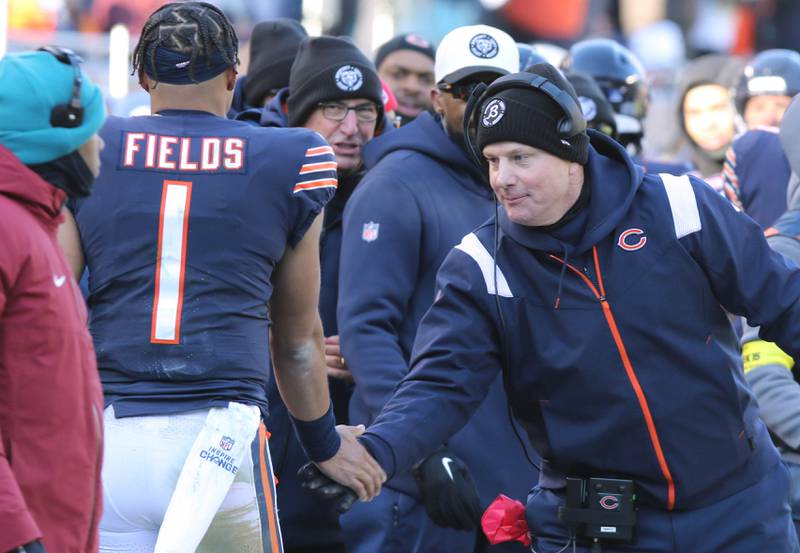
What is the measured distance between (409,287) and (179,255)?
172 cm

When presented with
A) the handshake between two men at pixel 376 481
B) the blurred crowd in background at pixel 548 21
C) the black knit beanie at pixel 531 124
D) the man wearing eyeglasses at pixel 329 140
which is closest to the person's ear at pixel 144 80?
the black knit beanie at pixel 531 124

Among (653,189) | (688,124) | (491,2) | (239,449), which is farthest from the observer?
(491,2)

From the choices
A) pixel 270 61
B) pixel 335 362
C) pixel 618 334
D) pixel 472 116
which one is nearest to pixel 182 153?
pixel 472 116

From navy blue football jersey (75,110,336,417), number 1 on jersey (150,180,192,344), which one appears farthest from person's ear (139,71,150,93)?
number 1 on jersey (150,180,192,344)

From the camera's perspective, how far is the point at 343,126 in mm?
6297

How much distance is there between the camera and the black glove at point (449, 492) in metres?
5.14

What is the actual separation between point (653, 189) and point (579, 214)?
225mm

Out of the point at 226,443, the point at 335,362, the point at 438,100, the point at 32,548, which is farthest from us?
the point at 438,100

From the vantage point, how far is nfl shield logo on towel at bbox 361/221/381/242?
5766mm

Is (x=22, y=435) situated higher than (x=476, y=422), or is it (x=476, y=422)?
(x=22, y=435)

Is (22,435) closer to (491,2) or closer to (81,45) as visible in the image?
(81,45)

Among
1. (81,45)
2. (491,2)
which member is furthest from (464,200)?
(491,2)

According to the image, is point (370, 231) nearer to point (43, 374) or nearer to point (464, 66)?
point (464, 66)

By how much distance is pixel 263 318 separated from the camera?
430cm
